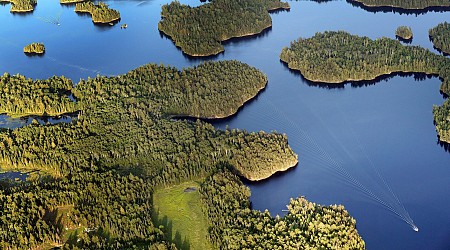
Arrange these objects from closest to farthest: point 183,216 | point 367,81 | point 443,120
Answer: point 183,216, point 443,120, point 367,81

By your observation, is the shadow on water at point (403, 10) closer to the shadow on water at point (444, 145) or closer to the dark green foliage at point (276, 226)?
the shadow on water at point (444, 145)

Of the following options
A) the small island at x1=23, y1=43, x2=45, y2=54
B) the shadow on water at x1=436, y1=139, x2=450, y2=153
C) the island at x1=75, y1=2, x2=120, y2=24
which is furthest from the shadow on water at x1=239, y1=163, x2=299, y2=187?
the island at x1=75, y1=2, x2=120, y2=24

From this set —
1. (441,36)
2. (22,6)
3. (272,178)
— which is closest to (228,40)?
(441,36)

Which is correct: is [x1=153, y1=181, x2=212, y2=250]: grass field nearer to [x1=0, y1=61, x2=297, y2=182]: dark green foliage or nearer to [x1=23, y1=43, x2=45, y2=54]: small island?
[x1=0, y1=61, x2=297, y2=182]: dark green foliage

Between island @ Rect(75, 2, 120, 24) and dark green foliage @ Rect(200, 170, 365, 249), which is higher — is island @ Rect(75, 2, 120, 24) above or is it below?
above

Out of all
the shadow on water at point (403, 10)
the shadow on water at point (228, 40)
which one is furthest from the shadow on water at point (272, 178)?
the shadow on water at point (403, 10)

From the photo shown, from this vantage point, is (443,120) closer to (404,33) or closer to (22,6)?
(404,33)

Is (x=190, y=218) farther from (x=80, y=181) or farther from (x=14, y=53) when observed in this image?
(x=14, y=53)
